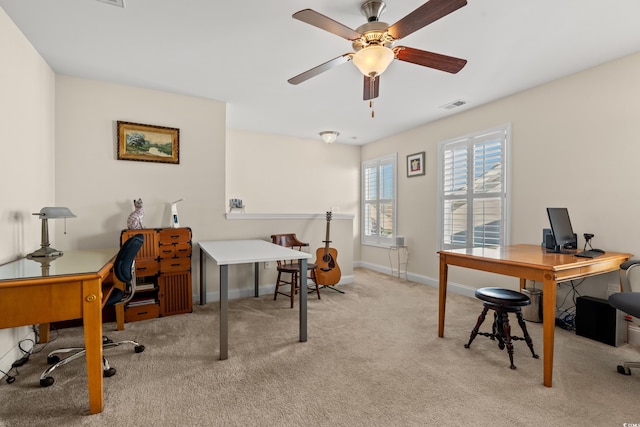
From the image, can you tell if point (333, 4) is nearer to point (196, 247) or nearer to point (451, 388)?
point (451, 388)

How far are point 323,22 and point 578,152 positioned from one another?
291 centimetres

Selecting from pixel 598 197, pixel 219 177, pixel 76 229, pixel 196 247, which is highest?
pixel 219 177

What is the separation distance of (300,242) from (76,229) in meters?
2.58

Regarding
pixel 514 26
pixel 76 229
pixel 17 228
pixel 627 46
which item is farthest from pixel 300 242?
pixel 627 46

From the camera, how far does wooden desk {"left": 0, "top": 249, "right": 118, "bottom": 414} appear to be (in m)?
1.62

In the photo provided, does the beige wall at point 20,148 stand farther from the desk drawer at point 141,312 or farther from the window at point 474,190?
the window at point 474,190

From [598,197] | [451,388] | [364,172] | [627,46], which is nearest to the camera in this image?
[451,388]

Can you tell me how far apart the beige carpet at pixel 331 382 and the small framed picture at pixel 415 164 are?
102 inches

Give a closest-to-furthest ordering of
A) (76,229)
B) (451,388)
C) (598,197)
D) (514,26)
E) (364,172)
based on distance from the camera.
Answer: (451,388) → (514,26) → (598,197) → (76,229) → (364,172)

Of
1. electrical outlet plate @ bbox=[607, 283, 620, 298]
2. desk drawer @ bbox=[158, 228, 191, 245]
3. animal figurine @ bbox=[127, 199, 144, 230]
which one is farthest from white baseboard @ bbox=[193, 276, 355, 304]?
electrical outlet plate @ bbox=[607, 283, 620, 298]

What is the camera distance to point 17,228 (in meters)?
2.38

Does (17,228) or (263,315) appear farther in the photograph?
(263,315)

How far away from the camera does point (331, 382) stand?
2062mm

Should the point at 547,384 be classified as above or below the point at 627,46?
below
